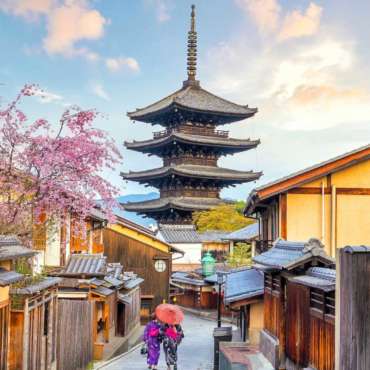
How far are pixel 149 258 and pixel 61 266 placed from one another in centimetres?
1466

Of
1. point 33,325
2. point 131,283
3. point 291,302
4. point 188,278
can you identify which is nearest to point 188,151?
point 188,278

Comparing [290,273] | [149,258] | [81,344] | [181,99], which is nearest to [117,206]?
[81,344]

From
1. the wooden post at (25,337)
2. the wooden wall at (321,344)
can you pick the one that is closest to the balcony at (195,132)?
Result: the wooden post at (25,337)

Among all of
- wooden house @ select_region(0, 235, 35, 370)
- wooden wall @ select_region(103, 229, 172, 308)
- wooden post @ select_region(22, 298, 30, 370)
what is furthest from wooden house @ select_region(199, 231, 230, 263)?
wooden house @ select_region(0, 235, 35, 370)

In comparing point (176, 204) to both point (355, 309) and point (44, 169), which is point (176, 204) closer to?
point (44, 169)

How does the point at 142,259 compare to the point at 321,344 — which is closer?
the point at 321,344

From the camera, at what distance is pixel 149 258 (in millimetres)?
34969

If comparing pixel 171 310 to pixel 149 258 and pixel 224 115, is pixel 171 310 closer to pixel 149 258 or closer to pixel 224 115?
pixel 149 258

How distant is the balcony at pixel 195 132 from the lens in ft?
165

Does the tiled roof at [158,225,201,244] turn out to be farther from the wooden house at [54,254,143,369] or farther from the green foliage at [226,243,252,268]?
the wooden house at [54,254,143,369]

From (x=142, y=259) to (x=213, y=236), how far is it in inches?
423

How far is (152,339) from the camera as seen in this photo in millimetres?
14672

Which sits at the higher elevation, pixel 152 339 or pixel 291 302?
pixel 291 302

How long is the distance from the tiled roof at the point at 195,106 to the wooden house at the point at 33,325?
35.8 m
